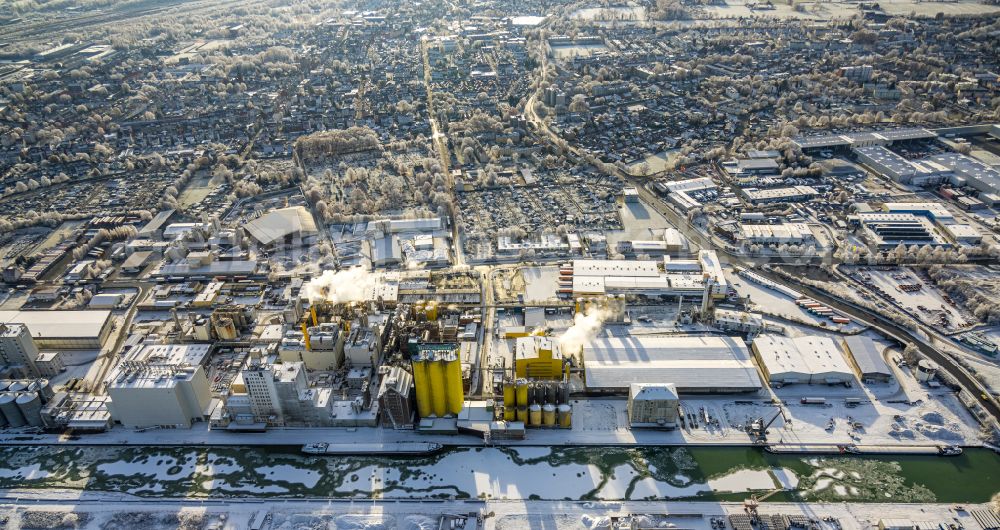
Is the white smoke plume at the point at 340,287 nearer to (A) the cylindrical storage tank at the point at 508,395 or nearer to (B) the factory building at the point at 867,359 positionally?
(A) the cylindrical storage tank at the point at 508,395

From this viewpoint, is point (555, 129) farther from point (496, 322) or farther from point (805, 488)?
point (805, 488)

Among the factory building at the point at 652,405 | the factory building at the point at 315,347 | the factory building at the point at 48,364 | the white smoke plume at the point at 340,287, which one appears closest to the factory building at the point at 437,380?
the factory building at the point at 315,347

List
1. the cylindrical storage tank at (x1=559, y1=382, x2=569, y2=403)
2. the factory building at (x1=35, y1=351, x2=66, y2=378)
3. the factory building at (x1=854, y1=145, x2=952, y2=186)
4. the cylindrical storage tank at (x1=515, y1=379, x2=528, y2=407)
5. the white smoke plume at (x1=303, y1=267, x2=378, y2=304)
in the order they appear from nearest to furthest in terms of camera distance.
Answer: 1. the cylindrical storage tank at (x1=515, y1=379, x2=528, y2=407)
2. the cylindrical storage tank at (x1=559, y1=382, x2=569, y2=403)
3. the factory building at (x1=35, y1=351, x2=66, y2=378)
4. the white smoke plume at (x1=303, y1=267, x2=378, y2=304)
5. the factory building at (x1=854, y1=145, x2=952, y2=186)

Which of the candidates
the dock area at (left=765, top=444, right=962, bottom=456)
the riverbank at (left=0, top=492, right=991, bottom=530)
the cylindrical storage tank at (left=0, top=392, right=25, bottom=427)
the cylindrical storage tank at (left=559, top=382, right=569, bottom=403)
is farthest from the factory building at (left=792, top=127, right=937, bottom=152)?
the cylindrical storage tank at (left=0, top=392, right=25, bottom=427)

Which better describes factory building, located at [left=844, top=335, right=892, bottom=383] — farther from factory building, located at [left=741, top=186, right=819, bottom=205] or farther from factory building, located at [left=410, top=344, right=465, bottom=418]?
factory building, located at [left=410, top=344, right=465, bottom=418]

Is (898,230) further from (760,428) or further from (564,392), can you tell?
(564,392)

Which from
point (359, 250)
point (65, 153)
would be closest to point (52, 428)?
point (359, 250)

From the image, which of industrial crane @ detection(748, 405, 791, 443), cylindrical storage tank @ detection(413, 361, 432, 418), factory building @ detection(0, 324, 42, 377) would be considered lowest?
industrial crane @ detection(748, 405, 791, 443)
